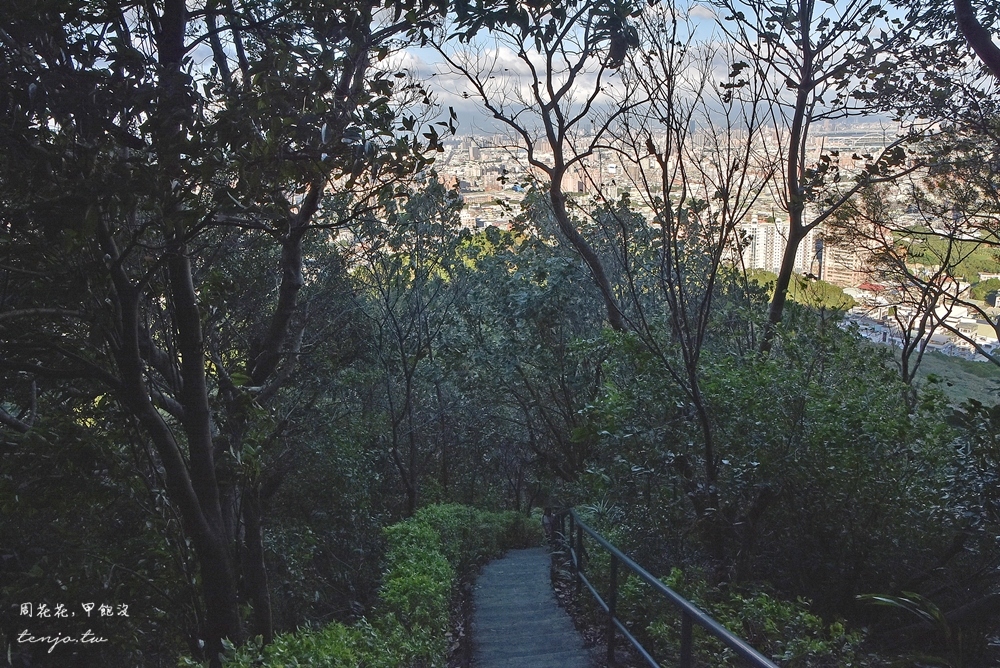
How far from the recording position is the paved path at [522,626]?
5.69 m

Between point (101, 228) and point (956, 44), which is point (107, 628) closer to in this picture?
point (101, 228)

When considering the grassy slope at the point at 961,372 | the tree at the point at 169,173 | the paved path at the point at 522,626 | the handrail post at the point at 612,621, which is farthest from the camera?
the grassy slope at the point at 961,372

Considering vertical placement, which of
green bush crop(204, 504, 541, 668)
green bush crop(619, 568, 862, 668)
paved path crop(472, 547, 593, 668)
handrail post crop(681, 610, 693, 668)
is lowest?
paved path crop(472, 547, 593, 668)

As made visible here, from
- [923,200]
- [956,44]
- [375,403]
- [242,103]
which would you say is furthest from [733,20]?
[375,403]

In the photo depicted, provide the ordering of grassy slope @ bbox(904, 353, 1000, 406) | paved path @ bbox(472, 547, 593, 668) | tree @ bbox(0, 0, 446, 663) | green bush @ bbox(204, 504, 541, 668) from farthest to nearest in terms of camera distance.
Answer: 1. grassy slope @ bbox(904, 353, 1000, 406)
2. paved path @ bbox(472, 547, 593, 668)
3. green bush @ bbox(204, 504, 541, 668)
4. tree @ bbox(0, 0, 446, 663)

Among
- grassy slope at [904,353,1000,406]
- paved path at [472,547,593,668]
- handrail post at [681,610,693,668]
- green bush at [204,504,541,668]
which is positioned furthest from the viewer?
grassy slope at [904,353,1000,406]

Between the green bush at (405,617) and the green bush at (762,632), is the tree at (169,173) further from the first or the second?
the green bush at (762,632)

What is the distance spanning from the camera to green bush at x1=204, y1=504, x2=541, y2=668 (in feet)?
14.3

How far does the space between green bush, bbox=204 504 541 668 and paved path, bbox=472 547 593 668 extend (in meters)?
0.35

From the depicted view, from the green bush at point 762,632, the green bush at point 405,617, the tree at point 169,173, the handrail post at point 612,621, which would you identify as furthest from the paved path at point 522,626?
the tree at point 169,173

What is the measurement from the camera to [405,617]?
617cm

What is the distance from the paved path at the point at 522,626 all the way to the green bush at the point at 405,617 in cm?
35

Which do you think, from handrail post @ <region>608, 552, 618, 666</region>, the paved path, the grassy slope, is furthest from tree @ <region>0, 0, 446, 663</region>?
the grassy slope

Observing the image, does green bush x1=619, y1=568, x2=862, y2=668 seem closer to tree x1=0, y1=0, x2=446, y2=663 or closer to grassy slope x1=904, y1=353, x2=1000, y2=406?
tree x1=0, y1=0, x2=446, y2=663
